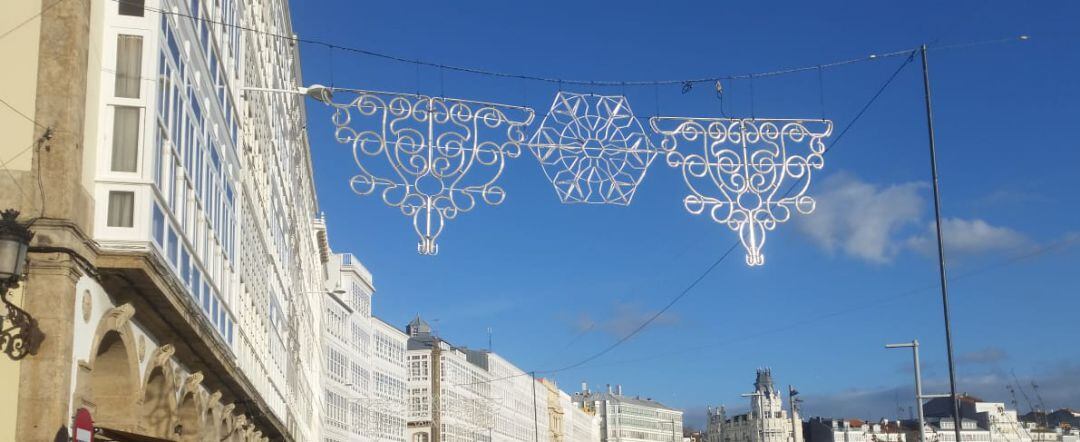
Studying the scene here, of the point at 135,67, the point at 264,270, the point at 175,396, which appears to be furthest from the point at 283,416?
the point at 135,67

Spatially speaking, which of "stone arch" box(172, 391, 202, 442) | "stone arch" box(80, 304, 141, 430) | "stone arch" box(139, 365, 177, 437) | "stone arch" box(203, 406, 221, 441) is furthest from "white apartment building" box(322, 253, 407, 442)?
"stone arch" box(80, 304, 141, 430)

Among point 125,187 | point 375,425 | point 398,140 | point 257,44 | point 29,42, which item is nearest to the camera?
point 29,42

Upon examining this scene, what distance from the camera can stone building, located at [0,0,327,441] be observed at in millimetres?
15141

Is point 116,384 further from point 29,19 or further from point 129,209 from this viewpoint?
point 29,19

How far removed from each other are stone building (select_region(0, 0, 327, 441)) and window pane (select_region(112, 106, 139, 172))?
17mm

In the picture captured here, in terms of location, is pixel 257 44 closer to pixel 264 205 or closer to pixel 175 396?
pixel 264 205

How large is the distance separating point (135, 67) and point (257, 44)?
53.8ft

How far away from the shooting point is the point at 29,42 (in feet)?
51.9

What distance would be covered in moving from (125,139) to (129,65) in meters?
0.94

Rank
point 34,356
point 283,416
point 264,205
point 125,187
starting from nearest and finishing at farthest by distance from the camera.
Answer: point 34,356 → point 125,187 → point 264,205 → point 283,416

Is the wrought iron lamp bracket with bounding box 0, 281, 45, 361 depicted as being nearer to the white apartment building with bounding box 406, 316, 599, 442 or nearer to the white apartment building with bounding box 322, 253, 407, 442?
the white apartment building with bounding box 322, 253, 407, 442

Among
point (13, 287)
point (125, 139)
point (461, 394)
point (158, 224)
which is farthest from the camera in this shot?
point (461, 394)

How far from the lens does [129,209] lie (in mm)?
16844

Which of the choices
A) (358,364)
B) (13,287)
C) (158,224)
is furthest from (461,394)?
(13,287)
